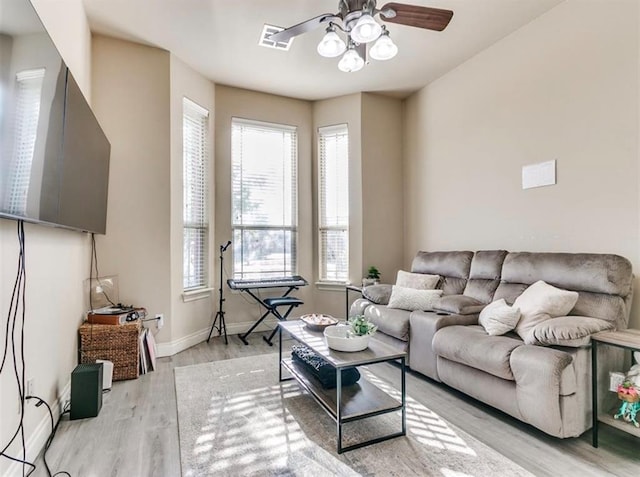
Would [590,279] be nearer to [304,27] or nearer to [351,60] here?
[351,60]

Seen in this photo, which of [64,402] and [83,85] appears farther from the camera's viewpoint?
[83,85]

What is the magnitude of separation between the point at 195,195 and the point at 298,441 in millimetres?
3035

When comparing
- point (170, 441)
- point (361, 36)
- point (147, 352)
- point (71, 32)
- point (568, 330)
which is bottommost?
point (170, 441)

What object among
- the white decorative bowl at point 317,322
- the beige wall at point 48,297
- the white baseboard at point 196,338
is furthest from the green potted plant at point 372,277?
the beige wall at point 48,297

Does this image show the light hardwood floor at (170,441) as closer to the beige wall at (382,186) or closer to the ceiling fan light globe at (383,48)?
the beige wall at (382,186)

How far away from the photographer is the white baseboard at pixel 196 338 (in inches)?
144

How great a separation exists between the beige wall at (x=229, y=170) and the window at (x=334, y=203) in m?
0.19

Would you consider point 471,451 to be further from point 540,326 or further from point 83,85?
point 83,85

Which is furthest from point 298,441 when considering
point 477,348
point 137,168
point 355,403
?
point 137,168

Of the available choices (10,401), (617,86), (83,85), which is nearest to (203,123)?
(83,85)

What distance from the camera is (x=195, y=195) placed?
4176 mm

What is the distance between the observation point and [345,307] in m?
4.75

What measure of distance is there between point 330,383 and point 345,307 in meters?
2.43

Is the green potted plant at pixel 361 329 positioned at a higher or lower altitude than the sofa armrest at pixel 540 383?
higher
